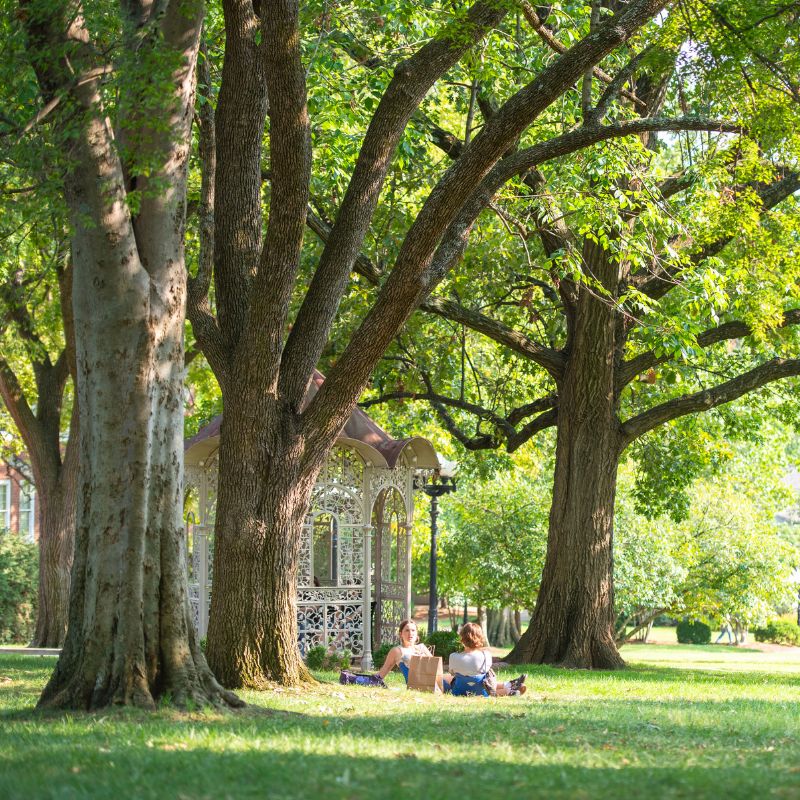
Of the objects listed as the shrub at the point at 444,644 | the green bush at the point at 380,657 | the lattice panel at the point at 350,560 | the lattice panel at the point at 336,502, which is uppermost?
the lattice panel at the point at 336,502

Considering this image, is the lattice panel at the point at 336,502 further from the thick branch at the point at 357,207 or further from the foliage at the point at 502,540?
the foliage at the point at 502,540

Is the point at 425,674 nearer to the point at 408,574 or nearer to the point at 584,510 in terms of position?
the point at 408,574

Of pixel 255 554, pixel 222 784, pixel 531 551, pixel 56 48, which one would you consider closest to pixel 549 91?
pixel 56 48

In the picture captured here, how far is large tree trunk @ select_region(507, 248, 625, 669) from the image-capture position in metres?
17.0

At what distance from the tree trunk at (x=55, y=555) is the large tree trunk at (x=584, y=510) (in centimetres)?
886

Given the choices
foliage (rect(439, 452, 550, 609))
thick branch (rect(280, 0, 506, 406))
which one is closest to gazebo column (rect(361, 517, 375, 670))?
thick branch (rect(280, 0, 506, 406))

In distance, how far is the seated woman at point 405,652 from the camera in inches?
512

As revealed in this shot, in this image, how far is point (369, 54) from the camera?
15305mm

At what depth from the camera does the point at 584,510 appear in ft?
56.6

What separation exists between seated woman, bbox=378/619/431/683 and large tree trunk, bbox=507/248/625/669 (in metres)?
4.03

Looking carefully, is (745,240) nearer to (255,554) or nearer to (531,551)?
(255,554)

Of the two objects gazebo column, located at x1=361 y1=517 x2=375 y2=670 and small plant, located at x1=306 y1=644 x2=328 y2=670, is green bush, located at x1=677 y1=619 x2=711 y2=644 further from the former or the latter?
small plant, located at x1=306 y1=644 x2=328 y2=670

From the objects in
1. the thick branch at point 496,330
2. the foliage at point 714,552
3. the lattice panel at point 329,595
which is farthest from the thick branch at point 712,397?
the foliage at point 714,552

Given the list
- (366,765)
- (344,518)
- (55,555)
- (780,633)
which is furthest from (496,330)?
(780,633)
